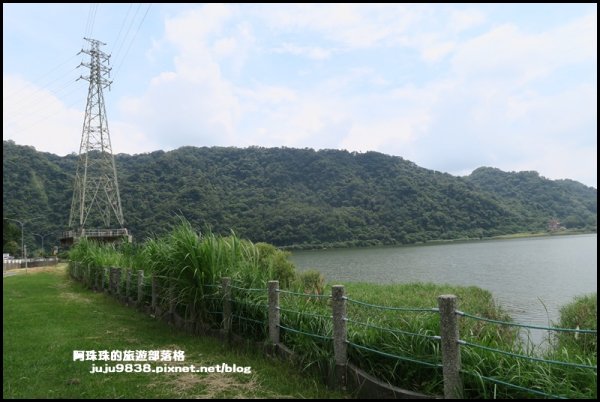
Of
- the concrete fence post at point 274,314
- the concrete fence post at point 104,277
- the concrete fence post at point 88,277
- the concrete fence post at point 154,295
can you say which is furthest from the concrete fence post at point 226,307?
the concrete fence post at point 88,277

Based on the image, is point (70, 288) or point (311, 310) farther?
point (70, 288)

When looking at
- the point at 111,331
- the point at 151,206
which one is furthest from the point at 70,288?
the point at 151,206

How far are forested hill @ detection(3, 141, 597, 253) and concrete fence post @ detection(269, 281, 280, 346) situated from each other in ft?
126

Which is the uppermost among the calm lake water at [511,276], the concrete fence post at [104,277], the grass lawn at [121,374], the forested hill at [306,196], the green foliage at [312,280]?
the forested hill at [306,196]

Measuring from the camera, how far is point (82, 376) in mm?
4867

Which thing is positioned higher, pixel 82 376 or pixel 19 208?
pixel 19 208

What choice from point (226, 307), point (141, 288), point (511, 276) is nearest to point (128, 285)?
point (141, 288)

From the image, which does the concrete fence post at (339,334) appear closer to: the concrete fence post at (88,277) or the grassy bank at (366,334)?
the grassy bank at (366,334)

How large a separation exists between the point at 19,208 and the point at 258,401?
57.0 metres

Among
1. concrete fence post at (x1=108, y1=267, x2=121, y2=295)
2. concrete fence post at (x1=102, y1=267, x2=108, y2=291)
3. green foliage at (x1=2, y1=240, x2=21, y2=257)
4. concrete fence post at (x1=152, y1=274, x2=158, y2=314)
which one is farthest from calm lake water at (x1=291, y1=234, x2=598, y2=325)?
green foliage at (x1=2, y1=240, x2=21, y2=257)

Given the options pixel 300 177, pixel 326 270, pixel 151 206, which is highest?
pixel 300 177

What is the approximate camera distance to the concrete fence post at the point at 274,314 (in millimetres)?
5223

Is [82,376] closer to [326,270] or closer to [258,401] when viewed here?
[258,401]

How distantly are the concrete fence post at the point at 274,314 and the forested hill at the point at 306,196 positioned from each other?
38.3m
